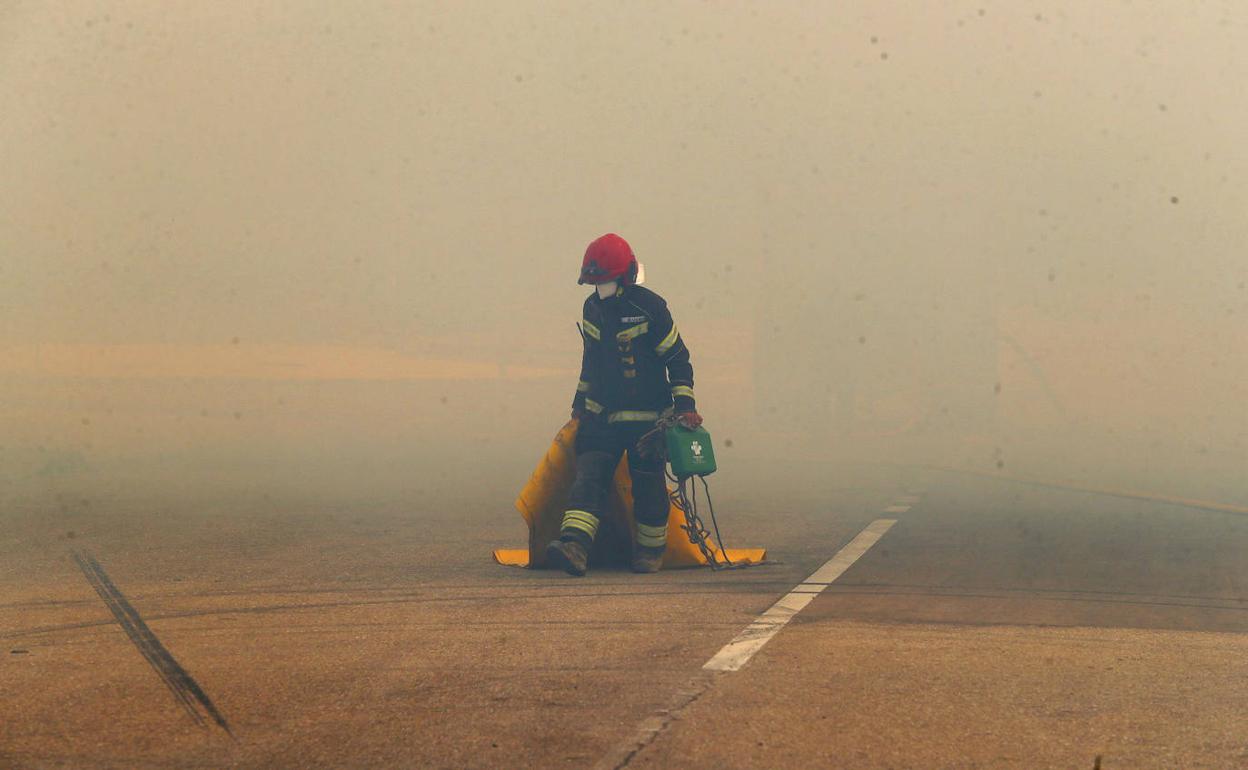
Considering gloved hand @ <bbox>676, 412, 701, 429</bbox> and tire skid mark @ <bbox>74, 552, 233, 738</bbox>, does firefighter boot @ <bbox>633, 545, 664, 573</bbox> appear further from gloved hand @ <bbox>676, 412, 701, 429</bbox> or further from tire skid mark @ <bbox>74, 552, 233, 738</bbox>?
tire skid mark @ <bbox>74, 552, 233, 738</bbox>

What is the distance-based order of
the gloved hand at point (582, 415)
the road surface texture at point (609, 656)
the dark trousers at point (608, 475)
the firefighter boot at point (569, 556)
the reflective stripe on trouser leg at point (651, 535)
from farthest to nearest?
the gloved hand at point (582, 415) → the reflective stripe on trouser leg at point (651, 535) → the dark trousers at point (608, 475) → the firefighter boot at point (569, 556) → the road surface texture at point (609, 656)

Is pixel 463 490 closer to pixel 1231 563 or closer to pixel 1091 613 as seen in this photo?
pixel 1231 563

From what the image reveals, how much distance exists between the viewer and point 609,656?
6363 mm

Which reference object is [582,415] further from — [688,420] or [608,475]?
[688,420]

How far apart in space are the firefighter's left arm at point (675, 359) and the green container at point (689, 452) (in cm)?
18

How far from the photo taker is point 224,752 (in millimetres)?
4766

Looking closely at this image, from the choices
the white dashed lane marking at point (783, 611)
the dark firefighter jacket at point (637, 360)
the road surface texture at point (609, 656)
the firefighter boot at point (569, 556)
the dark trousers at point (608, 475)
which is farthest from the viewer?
the dark firefighter jacket at point (637, 360)

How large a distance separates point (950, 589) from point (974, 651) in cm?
237

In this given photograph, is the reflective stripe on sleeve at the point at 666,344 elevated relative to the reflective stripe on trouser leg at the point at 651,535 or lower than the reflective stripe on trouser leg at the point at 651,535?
elevated

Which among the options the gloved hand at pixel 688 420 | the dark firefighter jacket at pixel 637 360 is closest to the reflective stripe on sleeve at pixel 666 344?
the dark firefighter jacket at pixel 637 360

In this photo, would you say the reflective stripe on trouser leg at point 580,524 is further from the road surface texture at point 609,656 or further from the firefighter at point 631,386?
the road surface texture at point 609,656

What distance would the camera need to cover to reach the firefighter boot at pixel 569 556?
9.23 metres

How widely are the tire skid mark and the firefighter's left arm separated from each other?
3796mm

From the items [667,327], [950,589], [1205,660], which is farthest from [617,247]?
[1205,660]
